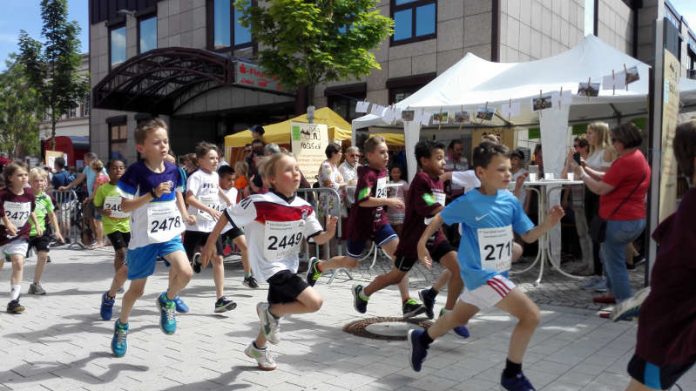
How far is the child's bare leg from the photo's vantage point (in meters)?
3.31

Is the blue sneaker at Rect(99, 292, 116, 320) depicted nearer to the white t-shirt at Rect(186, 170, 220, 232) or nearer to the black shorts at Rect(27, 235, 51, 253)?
the white t-shirt at Rect(186, 170, 220, 232)

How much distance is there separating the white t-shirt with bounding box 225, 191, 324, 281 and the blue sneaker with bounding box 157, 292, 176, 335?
1089 millimetres

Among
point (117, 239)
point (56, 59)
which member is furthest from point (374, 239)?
point (56, 59)

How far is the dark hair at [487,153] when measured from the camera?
3.71m

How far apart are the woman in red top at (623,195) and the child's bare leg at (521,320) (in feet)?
8.79

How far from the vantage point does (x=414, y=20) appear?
16172 mm

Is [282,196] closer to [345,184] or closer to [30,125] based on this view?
[345,184]

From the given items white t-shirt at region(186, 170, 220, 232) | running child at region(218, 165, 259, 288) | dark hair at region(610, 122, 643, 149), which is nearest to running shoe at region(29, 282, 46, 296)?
white t-shirt at region(186, 170, 220, 232)

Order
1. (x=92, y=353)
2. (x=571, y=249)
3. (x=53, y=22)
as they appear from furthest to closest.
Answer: (x=53, y=22)
(x=571, y=249)
(x=92, y=353)

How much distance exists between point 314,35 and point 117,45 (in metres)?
15.4

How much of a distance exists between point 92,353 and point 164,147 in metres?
1.68

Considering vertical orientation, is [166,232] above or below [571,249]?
above

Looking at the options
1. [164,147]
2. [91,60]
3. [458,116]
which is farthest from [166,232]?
[91,60]

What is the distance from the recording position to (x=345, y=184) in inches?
337
